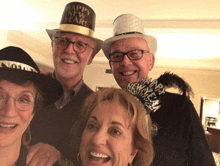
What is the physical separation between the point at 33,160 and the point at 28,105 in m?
0.14

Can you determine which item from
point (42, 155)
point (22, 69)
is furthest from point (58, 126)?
point (22, 69)

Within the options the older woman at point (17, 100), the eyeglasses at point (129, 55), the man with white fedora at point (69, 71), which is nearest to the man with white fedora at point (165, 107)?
the eyeglasses at point (129, 55)

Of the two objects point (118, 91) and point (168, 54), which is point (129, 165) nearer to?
point (118, 91)

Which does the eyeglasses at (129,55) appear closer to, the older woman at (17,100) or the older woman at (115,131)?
the older woman at (115,131)

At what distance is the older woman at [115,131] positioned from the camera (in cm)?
40

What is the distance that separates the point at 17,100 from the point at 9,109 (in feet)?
0.07

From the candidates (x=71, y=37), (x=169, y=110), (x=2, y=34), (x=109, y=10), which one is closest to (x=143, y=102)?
(x=169, y=110)

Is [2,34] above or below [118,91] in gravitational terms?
above

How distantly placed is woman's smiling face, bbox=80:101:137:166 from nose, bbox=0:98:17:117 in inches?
6.7

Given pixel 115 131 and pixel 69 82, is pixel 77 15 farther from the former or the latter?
pixel 115 131

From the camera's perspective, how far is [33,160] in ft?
1.29

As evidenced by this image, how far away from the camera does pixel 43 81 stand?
1.28 ft

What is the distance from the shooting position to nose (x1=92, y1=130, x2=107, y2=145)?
39 centimetres

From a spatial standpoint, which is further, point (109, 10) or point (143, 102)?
point (109, 10)
